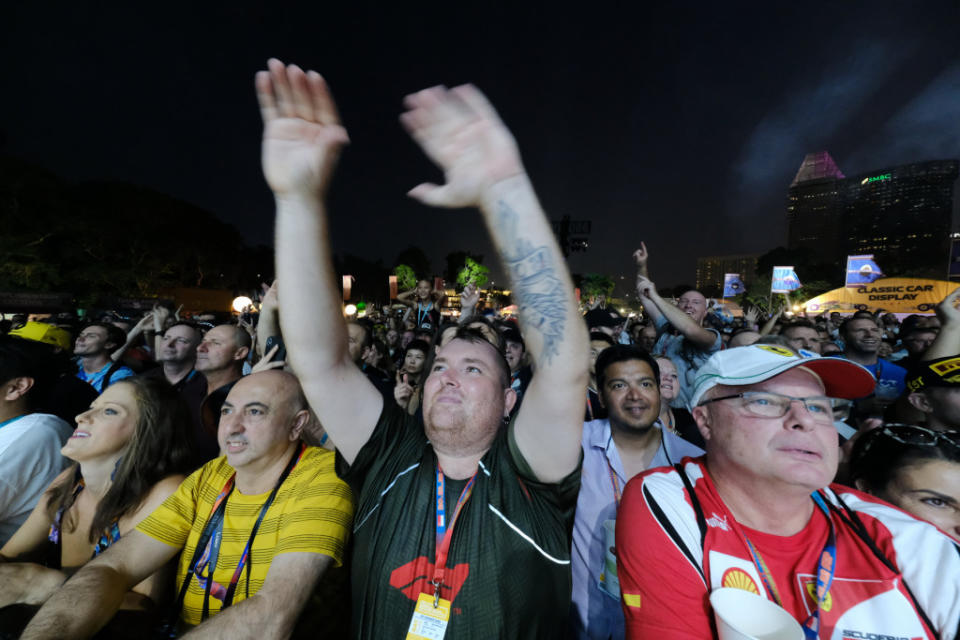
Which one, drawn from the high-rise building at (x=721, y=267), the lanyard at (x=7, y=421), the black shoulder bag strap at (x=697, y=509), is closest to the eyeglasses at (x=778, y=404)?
the black shoulder bag strap at (x=697, y=509)

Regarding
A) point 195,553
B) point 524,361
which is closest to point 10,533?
point 195,553

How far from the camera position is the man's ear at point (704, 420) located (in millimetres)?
1937

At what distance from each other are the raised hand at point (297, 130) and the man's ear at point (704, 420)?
2092 mm

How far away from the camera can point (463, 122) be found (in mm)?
1706

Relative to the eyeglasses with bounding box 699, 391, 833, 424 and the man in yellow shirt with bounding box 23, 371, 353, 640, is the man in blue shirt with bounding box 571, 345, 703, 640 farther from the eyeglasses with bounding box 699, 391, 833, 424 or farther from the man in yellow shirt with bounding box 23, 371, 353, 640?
the man in yellow shirt with bounding box 23, 371, 353, 640

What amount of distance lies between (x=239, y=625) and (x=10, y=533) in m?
2.45

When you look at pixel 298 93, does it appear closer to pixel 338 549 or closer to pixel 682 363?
pixel 338 549

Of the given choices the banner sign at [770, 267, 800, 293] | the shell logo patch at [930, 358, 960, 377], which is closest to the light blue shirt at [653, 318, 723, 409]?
the shell logo patch at [930, 358, 960, 377]

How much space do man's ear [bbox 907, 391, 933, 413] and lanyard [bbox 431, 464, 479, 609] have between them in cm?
353

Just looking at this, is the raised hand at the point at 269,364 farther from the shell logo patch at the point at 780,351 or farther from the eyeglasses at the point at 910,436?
the eyeglasses at the point at 910,436

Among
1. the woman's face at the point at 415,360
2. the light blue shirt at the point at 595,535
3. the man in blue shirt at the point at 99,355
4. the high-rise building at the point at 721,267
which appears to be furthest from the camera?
the high-rise building at the point at 721,267

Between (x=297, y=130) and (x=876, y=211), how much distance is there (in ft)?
425

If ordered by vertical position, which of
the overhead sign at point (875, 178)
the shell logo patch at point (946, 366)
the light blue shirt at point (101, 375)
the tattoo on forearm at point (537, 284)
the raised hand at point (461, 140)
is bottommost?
the light blue shirt at point (101, 375)

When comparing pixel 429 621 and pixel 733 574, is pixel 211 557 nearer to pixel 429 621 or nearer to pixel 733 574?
pixel 429 621
